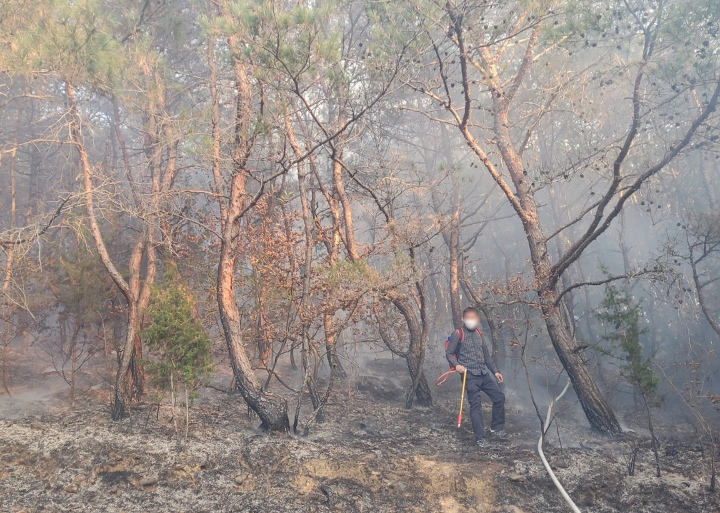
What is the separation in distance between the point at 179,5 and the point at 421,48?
718 centimetres

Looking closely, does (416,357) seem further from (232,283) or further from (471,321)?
(232,283)

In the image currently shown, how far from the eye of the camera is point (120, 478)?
15.8 feet

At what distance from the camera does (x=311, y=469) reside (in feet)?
17.2

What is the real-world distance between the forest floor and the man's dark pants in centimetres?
29

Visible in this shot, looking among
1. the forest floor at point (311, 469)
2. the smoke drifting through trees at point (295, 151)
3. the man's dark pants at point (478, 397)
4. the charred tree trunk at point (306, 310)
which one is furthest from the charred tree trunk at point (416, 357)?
the charred tree trunk at point (306, 310)

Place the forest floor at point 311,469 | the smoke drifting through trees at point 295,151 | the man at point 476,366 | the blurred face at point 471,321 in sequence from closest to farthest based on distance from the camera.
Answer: the forest floor at point 311,469, the smoke drifting through trees at point 295,151, the man at point 476,366, the blurred face at point 471,321

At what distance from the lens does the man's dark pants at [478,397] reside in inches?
243

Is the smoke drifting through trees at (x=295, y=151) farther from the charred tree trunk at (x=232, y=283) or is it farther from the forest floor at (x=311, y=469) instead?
the forest floor at (x=311, y=469)

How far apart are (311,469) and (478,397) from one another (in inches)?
96.5

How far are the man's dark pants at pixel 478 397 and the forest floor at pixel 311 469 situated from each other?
0.94ft

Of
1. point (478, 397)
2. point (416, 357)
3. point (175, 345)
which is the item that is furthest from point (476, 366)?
point (175, 345)

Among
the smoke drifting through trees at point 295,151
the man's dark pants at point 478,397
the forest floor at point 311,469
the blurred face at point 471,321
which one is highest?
the smoke drifting through trees at point 295,151

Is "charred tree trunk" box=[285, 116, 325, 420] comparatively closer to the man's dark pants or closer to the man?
the man

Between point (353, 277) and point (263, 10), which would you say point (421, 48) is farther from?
point (353, 277)
